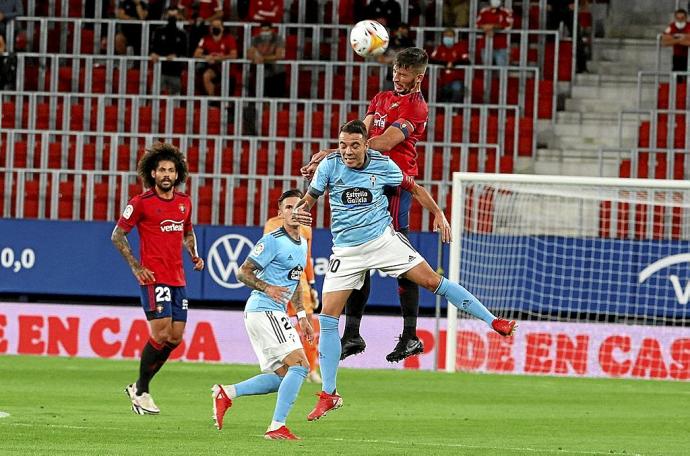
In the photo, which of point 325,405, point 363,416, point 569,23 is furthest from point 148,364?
point 569,23

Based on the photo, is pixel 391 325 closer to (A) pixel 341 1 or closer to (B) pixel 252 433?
(A) pixel 341 1

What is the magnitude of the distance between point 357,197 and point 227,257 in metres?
10.6

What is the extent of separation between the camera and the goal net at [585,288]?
2019 cm

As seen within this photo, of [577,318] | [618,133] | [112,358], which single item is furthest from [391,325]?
[618,133]

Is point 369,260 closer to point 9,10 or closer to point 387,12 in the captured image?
point 387,12

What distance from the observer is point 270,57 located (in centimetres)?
2453

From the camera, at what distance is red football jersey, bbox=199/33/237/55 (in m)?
24.8

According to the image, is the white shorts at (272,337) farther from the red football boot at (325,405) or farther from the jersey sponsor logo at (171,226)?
the jersey sponsor logo at (171,226)

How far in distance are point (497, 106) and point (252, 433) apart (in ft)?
41.0

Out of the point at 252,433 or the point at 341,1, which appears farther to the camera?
the point at 341,1

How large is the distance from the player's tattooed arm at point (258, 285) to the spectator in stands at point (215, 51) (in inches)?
535

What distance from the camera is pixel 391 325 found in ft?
68.3

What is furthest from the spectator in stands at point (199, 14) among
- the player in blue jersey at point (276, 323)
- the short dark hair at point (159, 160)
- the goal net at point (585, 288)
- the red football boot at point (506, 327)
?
the red football boot at point (506, 327)

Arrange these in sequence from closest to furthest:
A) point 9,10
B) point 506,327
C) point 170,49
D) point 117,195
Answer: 1. point 506,327
2. point 117,195
3. point 170,49
4. point 9,10
